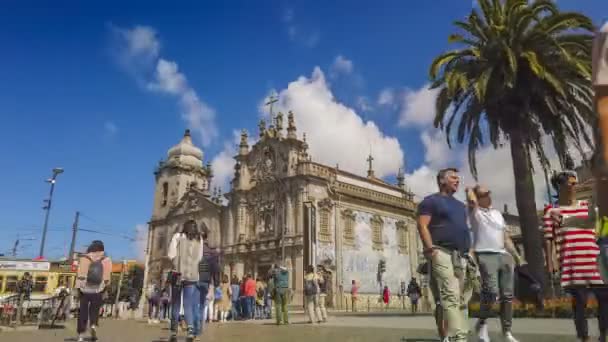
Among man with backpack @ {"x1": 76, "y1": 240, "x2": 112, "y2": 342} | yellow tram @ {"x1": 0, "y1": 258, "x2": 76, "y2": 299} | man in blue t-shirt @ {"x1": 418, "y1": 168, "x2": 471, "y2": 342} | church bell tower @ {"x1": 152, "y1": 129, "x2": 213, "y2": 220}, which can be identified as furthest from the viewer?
church bell tower @ {"x1": 152, "y1": 129, "x2": 213, "y2": 220}

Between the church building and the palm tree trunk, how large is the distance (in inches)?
683

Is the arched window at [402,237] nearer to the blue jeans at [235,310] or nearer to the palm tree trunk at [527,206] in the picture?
the blue jeans at [235,310]

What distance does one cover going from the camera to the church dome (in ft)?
165

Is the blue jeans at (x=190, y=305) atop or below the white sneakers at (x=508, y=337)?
atop

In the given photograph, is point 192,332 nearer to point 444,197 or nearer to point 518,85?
point 444,197

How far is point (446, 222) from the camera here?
532cm

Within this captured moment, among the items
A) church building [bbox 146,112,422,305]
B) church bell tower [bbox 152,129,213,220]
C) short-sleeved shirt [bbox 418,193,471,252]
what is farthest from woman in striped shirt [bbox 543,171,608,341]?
church bell tower [bbox 152,129,213,220]

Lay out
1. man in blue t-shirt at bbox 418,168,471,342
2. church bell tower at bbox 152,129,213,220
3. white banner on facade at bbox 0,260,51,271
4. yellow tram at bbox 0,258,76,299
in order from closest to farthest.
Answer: man in blue t-shirt at bbox 418,168,471,342
white banner on facade at bbox 0,260,51,271
yellow tram at bbox 0,258,76,299
church bell tower at bbox 152,129,213,220

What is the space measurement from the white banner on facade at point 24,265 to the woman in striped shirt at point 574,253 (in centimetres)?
2120

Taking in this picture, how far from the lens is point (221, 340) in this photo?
7770mm

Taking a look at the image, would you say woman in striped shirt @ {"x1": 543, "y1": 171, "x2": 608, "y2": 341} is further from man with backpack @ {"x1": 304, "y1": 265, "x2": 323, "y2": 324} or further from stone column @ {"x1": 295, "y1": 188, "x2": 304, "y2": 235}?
stone column @ {"x1": 295, "y1": 188, "x2": 304, "y2": 235}

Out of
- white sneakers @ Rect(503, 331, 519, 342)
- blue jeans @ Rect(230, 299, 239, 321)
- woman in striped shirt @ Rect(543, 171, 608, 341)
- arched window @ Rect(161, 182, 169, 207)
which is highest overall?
arched window @ Rect(161, 182, 169, 207)

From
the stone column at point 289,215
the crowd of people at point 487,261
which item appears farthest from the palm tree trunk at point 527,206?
the stone column at point 289,215

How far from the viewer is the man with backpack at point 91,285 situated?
814 cm
